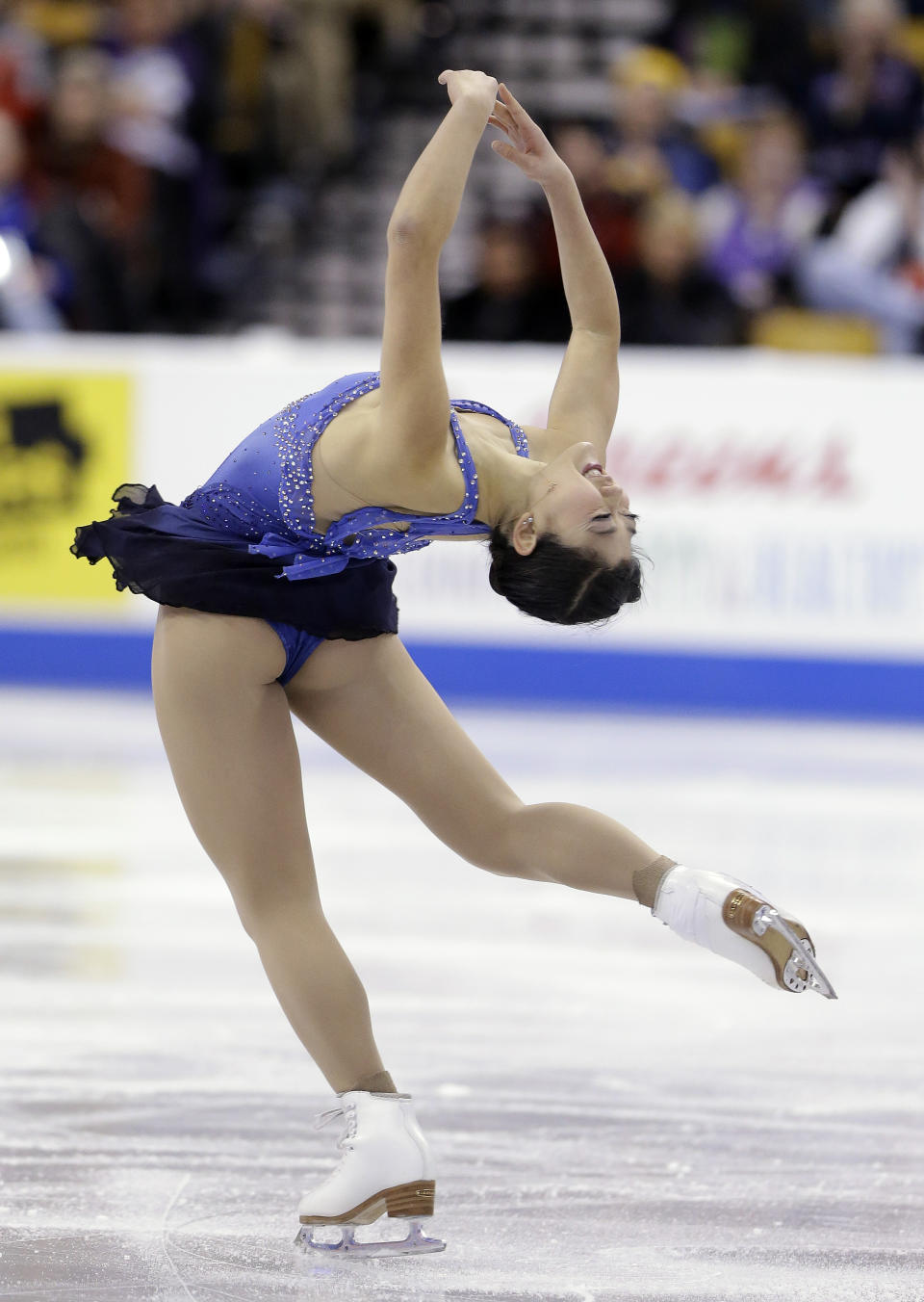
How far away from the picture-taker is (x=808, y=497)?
25.2 ft

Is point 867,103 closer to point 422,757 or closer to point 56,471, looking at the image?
point 56,471

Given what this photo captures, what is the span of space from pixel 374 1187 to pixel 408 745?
2.12 feet

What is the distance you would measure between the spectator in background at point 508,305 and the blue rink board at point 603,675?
1.71 meters

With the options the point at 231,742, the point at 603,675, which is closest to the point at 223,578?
the point at 231,742

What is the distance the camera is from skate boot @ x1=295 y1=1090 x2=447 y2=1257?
259 cm

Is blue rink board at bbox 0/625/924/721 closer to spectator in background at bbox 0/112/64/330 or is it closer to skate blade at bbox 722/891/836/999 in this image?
spectator in background at bbox 0/112/64/330

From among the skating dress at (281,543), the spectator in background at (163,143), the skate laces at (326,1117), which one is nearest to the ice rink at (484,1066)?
the skate laces at (326,1117)

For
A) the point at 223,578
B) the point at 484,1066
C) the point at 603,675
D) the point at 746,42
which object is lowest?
the point at 603,675

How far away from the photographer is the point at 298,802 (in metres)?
2.73

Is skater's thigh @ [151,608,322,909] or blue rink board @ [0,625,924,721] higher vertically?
skater's thigh @ [151,608,322,909]

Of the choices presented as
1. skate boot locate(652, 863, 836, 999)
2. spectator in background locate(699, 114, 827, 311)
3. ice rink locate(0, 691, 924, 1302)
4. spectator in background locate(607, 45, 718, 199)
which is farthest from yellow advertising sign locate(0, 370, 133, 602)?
skate boot locate(652, 863, 836, 999)

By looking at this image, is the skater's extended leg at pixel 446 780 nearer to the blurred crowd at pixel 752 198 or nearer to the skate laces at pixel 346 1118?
the skate laces at pixel 346 1118

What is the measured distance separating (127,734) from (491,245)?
10.7 feet

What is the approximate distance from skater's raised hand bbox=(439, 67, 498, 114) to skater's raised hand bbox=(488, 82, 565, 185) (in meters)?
0.21
